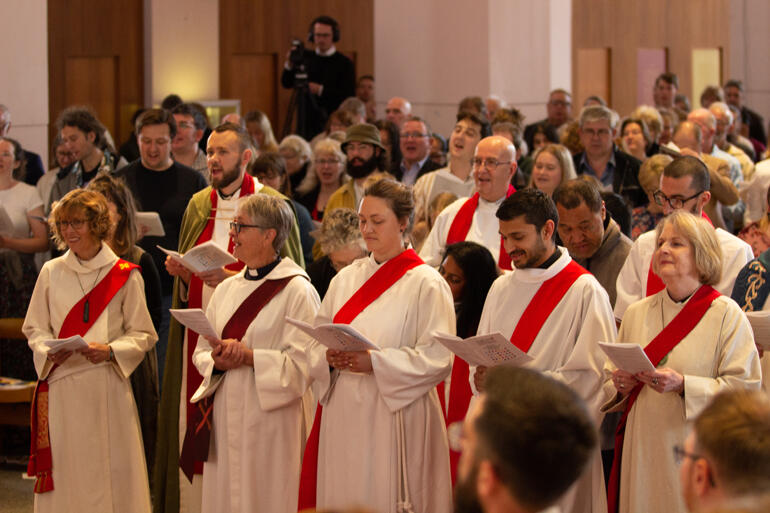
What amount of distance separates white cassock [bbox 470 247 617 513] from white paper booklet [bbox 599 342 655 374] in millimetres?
290

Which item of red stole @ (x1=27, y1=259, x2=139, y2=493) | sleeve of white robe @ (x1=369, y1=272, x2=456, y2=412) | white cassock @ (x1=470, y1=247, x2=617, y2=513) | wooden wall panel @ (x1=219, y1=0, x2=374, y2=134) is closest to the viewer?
white cassock @ (x1=470, y1=247, x2=617, y2=513)

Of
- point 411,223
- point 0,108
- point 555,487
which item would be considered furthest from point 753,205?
point 555,487

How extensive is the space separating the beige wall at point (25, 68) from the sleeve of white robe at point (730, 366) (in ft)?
22.2

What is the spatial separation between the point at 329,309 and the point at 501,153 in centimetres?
173

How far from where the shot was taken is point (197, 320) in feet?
16.3

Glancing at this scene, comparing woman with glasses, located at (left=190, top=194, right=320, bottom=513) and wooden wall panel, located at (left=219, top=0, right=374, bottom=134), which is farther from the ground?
wooden wall panel, located at (left=219, top=0, right=374, bottom=134)

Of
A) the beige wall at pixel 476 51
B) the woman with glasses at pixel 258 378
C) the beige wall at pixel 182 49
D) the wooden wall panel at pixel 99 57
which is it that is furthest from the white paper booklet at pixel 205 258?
the beige wall at pixel 182 49

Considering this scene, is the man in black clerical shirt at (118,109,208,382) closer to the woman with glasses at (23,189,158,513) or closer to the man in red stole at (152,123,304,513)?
the man in red stole at (152,123,304,513)

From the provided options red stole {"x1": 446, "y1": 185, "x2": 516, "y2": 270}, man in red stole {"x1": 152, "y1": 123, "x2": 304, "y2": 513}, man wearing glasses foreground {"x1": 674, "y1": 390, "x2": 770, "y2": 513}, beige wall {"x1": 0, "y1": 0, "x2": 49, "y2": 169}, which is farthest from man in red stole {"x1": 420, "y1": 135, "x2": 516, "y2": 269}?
beige wall {"x1": 0, "y1": 0, "x2": 49, "y2": 169}

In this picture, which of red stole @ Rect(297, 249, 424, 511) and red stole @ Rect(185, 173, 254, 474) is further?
red stole @ Rect(185, 173, 254, 474)

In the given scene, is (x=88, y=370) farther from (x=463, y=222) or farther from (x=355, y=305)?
(x=463, y=222)

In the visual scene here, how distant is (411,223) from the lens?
5164mm

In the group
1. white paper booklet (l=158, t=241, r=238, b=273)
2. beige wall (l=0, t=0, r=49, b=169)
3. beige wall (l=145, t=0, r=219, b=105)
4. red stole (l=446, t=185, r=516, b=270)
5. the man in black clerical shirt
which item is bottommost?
white paper booklet (l=158, t=241, r=238, b=273)

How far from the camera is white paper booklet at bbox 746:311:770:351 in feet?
15.1
